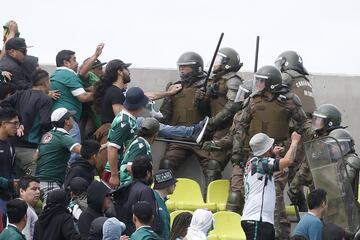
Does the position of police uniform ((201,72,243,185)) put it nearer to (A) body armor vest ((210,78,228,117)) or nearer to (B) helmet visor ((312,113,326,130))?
(A) body armor vest ((210,78,228,117))

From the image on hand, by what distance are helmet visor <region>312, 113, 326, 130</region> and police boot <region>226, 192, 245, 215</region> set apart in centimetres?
98

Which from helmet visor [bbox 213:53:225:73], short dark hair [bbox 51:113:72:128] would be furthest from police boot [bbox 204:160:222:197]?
short dark hair [bbox 51:113:72:128]

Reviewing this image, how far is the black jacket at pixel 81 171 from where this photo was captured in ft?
57.7

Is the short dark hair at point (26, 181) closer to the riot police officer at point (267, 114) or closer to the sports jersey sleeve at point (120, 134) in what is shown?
the sports jersey sleeve at point (120, 134)

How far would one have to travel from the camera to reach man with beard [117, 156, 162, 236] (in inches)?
633

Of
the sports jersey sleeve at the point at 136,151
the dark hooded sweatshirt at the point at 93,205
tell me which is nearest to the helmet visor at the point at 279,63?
the sports jersey sleeve at the point at 136,151

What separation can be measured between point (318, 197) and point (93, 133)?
3727 millimetres

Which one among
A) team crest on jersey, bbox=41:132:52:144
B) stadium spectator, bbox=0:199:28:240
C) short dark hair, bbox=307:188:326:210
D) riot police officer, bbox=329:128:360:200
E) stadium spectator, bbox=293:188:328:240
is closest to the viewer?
stadium spectator, bbox=0:199:28:240

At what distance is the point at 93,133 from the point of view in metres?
19.8

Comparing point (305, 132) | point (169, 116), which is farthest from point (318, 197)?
point (169, 116)

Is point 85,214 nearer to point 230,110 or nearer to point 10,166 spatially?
point 10,166

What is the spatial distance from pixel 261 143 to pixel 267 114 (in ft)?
5.26

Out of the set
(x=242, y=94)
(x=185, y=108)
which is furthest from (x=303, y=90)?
(x=185, y=108)

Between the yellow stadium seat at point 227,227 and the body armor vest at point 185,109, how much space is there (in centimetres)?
197
